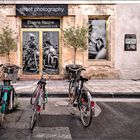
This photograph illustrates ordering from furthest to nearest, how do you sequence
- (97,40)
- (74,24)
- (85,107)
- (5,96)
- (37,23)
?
1. (97,40)
2. (37,23)
3. (74,24)
4. (85,107)
5. (5,96)

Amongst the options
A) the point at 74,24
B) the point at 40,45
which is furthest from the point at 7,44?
the point at 74,24

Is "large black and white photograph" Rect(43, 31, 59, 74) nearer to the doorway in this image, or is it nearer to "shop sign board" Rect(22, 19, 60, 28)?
the doorway

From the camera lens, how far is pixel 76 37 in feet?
35.1

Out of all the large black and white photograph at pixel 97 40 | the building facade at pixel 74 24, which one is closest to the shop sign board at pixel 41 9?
the building facade at pixel 74 24

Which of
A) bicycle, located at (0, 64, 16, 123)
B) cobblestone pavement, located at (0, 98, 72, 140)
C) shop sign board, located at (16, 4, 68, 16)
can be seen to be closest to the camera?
cobblestone pavement, located at (0, 98, 72, 140)

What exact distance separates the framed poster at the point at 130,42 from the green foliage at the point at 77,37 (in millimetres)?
2091

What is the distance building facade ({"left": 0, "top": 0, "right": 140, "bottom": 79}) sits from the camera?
36.6ft

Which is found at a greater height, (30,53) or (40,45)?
(40,45)

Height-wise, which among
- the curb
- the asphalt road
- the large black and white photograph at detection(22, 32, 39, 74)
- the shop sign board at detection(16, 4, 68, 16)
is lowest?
the asphalt road

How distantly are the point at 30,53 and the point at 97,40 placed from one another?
11.2ft

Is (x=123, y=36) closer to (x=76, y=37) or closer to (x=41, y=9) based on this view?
(x=76, y=37)

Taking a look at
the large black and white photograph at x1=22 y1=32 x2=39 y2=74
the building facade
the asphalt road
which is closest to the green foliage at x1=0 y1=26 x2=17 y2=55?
the building facade

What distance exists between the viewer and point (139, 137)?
169 inches

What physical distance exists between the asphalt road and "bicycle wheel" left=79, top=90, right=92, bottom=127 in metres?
0.13
